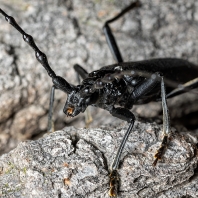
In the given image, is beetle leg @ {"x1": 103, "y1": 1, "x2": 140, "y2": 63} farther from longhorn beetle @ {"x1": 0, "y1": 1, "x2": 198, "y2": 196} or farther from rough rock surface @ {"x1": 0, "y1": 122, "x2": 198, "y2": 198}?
rough rock surface @ {"x1": 0, "y1": 122, "x2": 198, "y2": 198}

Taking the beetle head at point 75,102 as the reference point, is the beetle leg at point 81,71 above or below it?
above

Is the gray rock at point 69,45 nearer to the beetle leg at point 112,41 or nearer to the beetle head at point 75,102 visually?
the beetle leg at point 112,41

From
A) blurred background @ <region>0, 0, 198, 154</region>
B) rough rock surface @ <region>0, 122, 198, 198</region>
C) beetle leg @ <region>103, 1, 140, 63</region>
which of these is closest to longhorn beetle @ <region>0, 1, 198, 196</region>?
beetle leg @ <region>103, 1, 140, 63</region>

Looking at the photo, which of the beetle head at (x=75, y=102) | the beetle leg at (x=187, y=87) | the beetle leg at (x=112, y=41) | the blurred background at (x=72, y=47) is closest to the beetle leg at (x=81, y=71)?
the blurred background at (x=72, y=47)

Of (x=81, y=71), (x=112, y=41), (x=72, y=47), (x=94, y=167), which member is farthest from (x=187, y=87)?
(x=94, y=167)

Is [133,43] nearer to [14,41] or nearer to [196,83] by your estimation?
[196,83]

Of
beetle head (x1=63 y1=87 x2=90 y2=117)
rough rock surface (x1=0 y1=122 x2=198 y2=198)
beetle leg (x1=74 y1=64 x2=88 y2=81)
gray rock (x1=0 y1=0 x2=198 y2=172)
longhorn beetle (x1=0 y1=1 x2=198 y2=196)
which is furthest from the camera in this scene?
gray rock (x1=0 y1=0 x2=198 y2=172)
